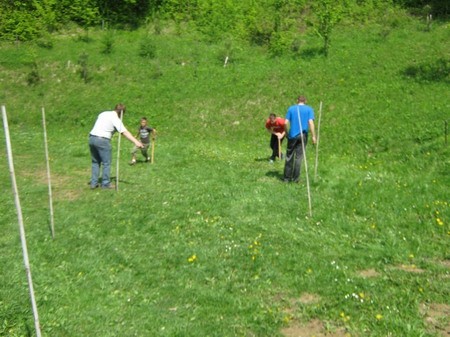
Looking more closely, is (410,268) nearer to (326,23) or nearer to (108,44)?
(326,23)

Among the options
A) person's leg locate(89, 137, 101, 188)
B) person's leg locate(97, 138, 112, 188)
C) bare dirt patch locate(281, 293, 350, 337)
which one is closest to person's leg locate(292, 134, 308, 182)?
person's leg locate(97, 138, 112, 188)

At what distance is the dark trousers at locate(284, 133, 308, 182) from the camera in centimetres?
1052

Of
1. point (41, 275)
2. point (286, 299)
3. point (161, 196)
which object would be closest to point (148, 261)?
point (41, 275)

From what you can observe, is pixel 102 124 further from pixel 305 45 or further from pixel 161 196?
pixel 305 45

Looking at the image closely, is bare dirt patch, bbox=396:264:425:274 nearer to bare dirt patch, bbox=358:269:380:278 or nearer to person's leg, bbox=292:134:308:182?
bare dirt patch, bbox=358:269:380:278

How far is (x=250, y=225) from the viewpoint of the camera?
8.07 meters

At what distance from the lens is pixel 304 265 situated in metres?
6.47

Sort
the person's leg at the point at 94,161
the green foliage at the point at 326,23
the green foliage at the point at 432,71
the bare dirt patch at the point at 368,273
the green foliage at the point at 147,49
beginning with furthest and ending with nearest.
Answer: the green foliage at the point at 147,49 → the green foliage at the point at 326,23 → the green foliage at the point at 432,71 → the person's leg at the point at 94,161 → the bare dirt patch at the point at 368,273

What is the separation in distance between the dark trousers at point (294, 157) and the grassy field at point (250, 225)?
448 mm

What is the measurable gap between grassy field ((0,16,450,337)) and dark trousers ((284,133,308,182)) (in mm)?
448

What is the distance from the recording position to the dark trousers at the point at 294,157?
1052 centimetres

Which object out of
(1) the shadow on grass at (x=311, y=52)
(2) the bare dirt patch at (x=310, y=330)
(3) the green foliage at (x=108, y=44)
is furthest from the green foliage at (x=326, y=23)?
(2) the bare dirt patch at (x=310, y=330)

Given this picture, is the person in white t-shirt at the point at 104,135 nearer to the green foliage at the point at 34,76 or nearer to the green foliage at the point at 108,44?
the green foliage at the point at 34,76

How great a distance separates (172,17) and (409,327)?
104 feet
